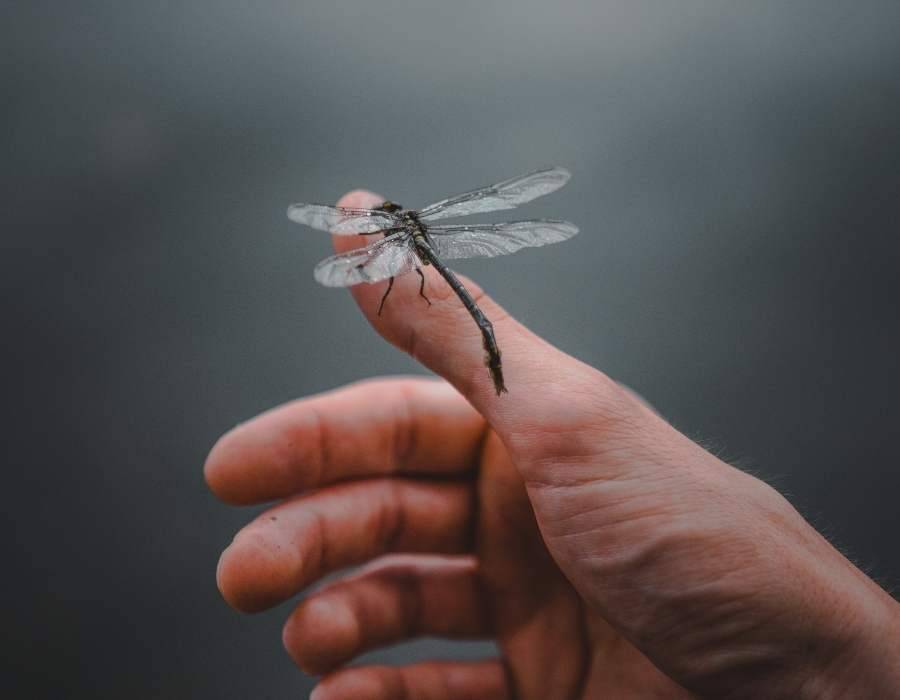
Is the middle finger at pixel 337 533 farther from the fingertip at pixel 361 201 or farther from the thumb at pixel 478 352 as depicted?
the fingertip at pixel 361 201

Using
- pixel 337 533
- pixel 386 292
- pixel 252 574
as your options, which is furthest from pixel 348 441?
pixel 386 292

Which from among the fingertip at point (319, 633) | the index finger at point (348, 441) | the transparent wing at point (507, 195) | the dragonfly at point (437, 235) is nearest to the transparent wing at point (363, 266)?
the dragonfly at point (437, 235)

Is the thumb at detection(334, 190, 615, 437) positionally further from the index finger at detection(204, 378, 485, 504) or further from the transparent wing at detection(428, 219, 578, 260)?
the index finger at detection(204, 378, 485, 504)

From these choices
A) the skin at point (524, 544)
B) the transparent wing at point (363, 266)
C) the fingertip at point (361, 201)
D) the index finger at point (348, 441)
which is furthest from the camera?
the index finger at point (348, 441)

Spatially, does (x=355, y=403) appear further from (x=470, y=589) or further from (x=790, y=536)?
(x=790, y=536)

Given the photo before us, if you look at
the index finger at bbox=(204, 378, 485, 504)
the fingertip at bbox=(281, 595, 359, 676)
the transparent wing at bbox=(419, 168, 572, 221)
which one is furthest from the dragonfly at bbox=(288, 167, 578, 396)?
the fingertip at bbox=(281, 595, 359, 676)

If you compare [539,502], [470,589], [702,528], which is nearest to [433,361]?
[539,502]

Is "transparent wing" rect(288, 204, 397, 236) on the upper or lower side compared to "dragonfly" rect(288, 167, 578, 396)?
upper

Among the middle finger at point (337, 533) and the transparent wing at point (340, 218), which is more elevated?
the transparent wing at point (340, 218)
